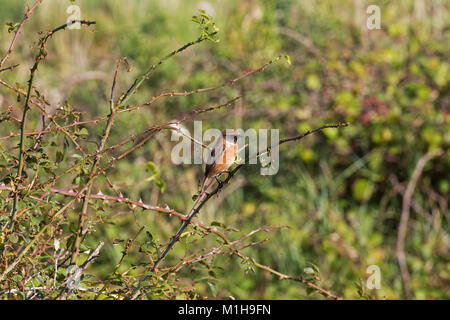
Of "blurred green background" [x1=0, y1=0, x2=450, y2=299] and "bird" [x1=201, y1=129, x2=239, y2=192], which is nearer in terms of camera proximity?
"bird" [x1=201, y1=129, x2=239, y2=192]

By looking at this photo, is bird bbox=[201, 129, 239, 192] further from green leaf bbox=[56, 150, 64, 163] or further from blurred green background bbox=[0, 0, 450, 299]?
blurred green background bbox=[0, 0, 450, 299]

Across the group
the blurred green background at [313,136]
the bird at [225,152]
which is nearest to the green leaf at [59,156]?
the bird at [225,152]

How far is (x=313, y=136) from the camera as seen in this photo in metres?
4.39

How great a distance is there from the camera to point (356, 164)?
424 centimetres

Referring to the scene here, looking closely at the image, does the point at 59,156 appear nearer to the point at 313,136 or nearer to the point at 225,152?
the point at 225,152

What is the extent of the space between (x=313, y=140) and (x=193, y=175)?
3.02ft

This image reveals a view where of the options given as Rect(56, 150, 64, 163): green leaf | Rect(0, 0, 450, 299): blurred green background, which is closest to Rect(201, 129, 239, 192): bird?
Rect(56, 150, 64, 163): green leaf

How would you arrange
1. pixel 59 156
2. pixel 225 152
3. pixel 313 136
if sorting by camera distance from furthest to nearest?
pixel 313 136, pixel 225 152, pixel 59 156

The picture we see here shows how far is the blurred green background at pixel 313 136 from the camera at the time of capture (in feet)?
12.5

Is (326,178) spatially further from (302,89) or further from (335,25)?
(335,25)

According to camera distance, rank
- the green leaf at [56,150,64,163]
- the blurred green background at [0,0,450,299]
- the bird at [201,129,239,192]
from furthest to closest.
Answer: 1. the blurred green background at [0,0,450,299]
2. the bird at [201,129,239,192]
3. the green leaf at [56,150,64,163]

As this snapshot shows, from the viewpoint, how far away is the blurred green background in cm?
382

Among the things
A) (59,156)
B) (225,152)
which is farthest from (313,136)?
(59,156)
